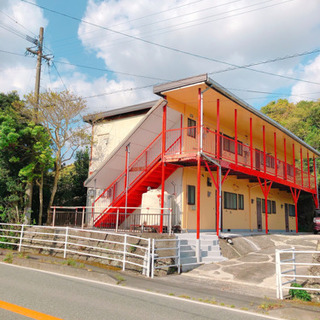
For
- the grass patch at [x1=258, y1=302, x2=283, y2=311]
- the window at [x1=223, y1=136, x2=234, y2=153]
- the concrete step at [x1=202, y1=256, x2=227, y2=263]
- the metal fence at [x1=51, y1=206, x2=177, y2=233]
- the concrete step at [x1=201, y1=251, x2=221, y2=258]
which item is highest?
the window at [x1=223, y1=136, x2=234, y2=153]

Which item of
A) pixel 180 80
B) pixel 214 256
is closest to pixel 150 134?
pixel 180 80

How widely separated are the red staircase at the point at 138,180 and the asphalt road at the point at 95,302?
→ 7.27m

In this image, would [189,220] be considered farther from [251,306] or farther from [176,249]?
[251,306]

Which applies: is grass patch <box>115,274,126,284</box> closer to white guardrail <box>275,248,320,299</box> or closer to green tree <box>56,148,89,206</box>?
white guardrail <box>275,248,320,299</box>

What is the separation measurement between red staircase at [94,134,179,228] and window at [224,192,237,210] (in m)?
4.25

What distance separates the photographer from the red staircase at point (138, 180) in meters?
14.8

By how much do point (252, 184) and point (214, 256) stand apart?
994 cm

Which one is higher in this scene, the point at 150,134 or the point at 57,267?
the point at 150,134

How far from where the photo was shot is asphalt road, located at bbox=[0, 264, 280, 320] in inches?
208

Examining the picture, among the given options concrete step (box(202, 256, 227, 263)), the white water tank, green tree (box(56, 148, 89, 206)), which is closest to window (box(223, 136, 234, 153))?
the white water tank

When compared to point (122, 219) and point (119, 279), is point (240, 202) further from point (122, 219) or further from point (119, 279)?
point (119, 279)

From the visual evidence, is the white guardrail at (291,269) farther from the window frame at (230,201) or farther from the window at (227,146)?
the window at (227,146)

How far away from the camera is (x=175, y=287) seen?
796 centimetres

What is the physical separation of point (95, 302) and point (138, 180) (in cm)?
909
